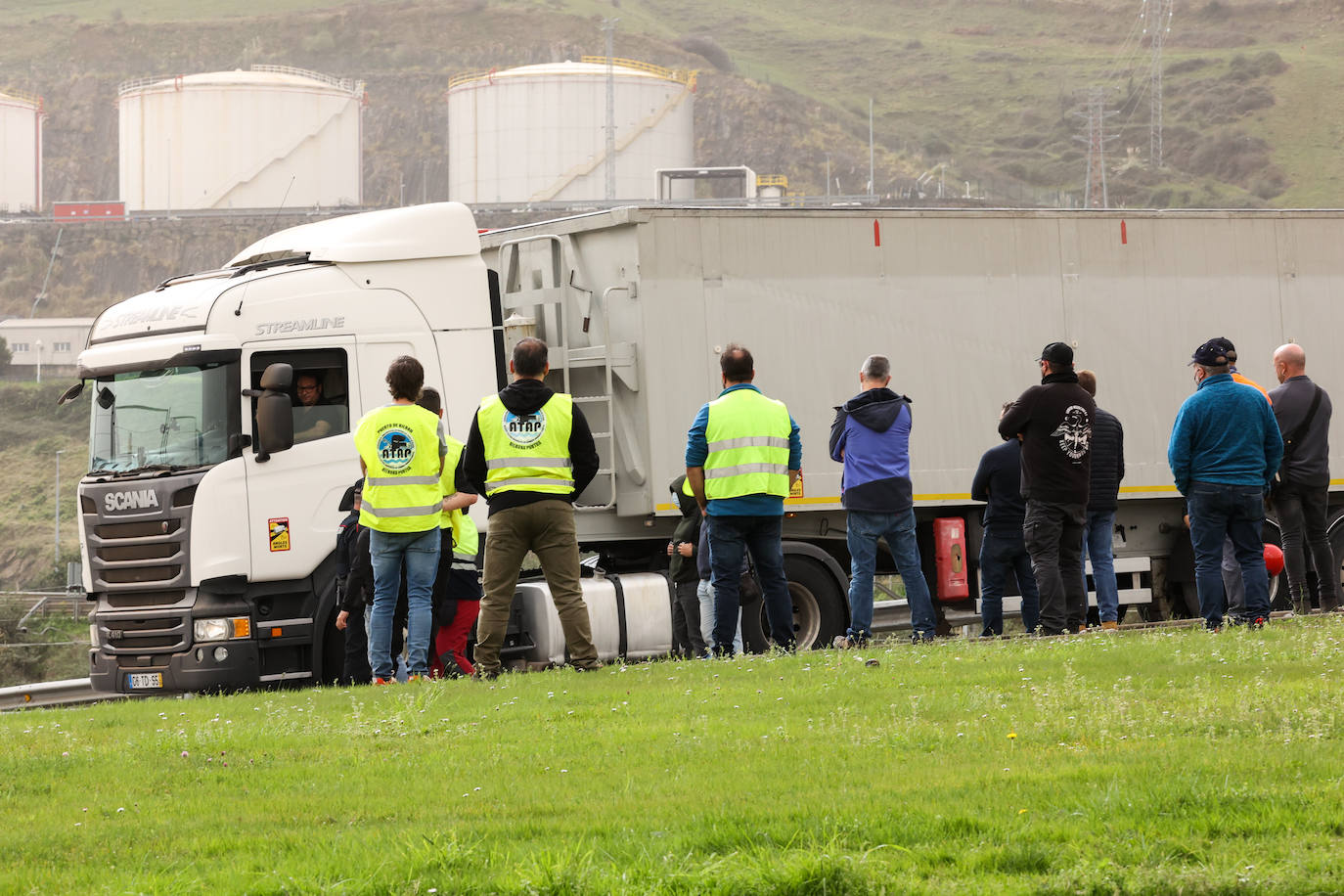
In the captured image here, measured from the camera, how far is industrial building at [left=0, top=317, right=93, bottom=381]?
87.5 meters

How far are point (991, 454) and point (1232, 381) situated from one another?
206 cm

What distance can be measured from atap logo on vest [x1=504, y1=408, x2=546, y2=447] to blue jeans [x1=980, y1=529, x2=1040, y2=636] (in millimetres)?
4024

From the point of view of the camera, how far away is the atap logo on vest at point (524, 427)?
935cm

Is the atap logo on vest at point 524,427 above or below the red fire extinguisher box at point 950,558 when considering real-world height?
above

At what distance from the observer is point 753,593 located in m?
11.5

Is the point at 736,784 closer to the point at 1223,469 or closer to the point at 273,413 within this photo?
the point at 1223,469

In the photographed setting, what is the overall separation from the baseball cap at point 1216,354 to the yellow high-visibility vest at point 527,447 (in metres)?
4.10

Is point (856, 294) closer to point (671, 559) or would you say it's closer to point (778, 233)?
point (778, 233)

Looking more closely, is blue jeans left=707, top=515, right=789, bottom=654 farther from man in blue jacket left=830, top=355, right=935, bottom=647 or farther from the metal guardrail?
the metal guardrail

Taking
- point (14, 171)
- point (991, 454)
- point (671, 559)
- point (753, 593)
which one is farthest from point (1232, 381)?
point (14, 171)

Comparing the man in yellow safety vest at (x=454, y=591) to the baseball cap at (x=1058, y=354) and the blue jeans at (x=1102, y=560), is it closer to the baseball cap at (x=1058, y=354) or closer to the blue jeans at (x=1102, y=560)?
the baseball cap at (x=1058, y=354)

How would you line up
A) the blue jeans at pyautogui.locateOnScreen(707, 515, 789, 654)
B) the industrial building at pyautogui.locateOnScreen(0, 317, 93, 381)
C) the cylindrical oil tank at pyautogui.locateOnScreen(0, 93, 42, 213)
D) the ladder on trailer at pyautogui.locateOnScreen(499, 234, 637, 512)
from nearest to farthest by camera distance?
the blue jeans at pyautogui.locateOnScreen(707, 515, 789, 654) < the ladder on trailer at pyautogui.locateOnScreen(499, 234, 637, 512) < the industrial building at pyautogui.locateOnScreen(0, 317, 93, 381) < the cylindrical oil tank at pyautogui.locateOnScreen(0, 93, 42, 213)

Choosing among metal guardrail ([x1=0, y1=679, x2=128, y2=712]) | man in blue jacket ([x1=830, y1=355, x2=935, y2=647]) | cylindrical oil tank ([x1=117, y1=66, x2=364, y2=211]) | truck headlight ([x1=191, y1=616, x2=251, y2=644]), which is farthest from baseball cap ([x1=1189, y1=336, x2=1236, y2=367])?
cylindrical oil tank ([x1=117, y1=66, x2=364, y2=211])

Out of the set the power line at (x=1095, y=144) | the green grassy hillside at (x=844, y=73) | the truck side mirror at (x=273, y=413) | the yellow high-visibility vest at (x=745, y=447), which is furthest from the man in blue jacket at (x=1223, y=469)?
the green grassy hillside at (x=844, y=73)
